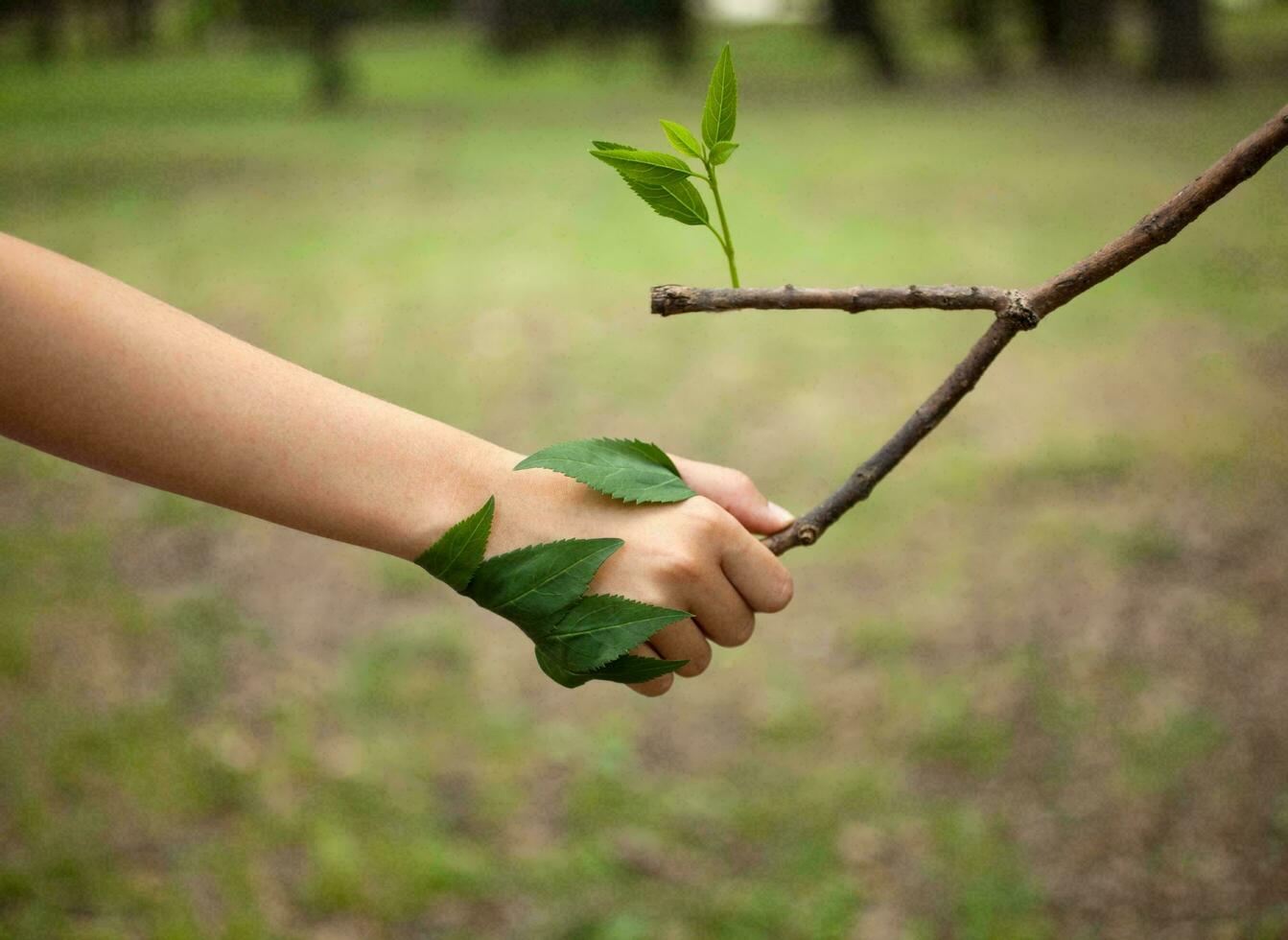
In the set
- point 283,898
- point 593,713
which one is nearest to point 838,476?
point 593,713

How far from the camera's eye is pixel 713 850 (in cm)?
282

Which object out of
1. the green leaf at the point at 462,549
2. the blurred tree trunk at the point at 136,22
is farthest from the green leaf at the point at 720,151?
the blurred tree trunk at the point at 136,22

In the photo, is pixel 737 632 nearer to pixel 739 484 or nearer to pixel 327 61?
pixel 739 484

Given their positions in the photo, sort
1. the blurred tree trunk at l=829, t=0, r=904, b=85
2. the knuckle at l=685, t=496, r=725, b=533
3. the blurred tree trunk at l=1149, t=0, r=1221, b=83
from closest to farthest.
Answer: the knuckle at l=685, t=496, r=725, b=533 → the blurred tree trunk at l=1149, t=0, r=1221, b=83 → the blurred tree trunk at l=829, t=0, r=904, b=85

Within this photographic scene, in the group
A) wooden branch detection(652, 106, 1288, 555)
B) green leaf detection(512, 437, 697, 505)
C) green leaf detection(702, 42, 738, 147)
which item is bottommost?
green leaf detection(512, 437, 697, 505)

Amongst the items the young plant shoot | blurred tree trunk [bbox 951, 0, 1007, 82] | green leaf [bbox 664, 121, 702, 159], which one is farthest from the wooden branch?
blurred tree trunk [bbox 951, 0, 1007, 82]

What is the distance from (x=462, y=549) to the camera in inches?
41.4

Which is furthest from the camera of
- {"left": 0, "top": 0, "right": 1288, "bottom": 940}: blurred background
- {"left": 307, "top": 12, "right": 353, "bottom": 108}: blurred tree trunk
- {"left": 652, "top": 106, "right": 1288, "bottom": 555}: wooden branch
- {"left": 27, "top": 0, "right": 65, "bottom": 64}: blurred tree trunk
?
{"left": 307, "top": 12, "right": 353, "bottom": 108}: blurred tree trunk

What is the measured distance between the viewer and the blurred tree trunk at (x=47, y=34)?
13.1 m

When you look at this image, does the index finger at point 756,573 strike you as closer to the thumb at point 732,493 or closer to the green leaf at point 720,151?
the thumb at point 732,493

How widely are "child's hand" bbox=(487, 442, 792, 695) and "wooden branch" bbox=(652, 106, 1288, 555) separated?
189 mm

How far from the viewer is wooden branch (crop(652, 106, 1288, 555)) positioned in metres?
0.86

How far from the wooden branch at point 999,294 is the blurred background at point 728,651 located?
203 cm

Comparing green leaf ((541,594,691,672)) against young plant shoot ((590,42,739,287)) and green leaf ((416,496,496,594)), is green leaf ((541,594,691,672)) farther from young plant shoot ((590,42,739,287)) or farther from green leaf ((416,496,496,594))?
young plant shoot ((590,42,739,287))
